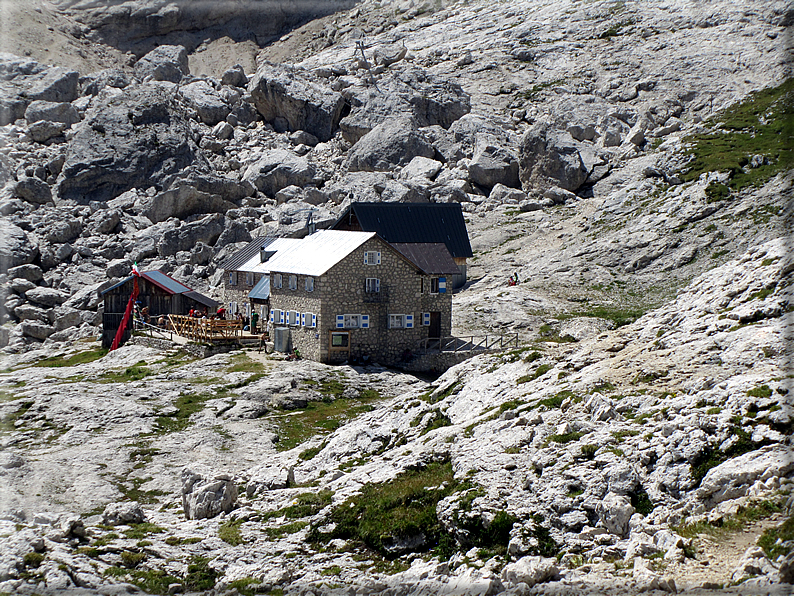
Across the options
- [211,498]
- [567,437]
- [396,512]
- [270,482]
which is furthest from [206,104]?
[567,437]

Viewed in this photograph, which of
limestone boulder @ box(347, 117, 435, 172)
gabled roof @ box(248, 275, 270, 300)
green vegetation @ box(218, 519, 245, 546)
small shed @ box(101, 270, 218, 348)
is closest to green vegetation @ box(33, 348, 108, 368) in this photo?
small shed @ box(101, 270, 218, 348)

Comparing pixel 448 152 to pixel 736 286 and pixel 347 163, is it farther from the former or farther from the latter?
pixel 736 286

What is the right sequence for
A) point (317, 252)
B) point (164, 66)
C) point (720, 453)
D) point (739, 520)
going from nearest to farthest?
point (739, 520) → point (720, 453) → point (317, 252) → point (164, 66)

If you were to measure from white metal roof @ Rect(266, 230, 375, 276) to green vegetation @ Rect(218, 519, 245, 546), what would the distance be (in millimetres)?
33411

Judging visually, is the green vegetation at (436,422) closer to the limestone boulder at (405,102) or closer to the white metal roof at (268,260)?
the white metal roof at (268,260)

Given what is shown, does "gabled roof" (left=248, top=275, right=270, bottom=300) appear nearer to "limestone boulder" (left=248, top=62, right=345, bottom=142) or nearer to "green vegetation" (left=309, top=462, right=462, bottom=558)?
"green vegetation" (left=309, top=462, right=462, bottom=558)

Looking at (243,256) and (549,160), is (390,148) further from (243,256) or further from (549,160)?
(243,256)

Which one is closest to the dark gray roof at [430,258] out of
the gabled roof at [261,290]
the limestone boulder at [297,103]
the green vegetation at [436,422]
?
the gabled roof at [261,290]

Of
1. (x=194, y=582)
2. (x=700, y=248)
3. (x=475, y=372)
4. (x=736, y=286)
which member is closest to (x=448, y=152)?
(x=700, y=248)

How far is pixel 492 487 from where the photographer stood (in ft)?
77.2

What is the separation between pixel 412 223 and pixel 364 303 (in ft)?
92.1

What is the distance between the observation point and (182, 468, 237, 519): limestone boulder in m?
28.6

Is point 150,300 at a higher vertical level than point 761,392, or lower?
lower

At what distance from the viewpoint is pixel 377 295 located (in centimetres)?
6106
